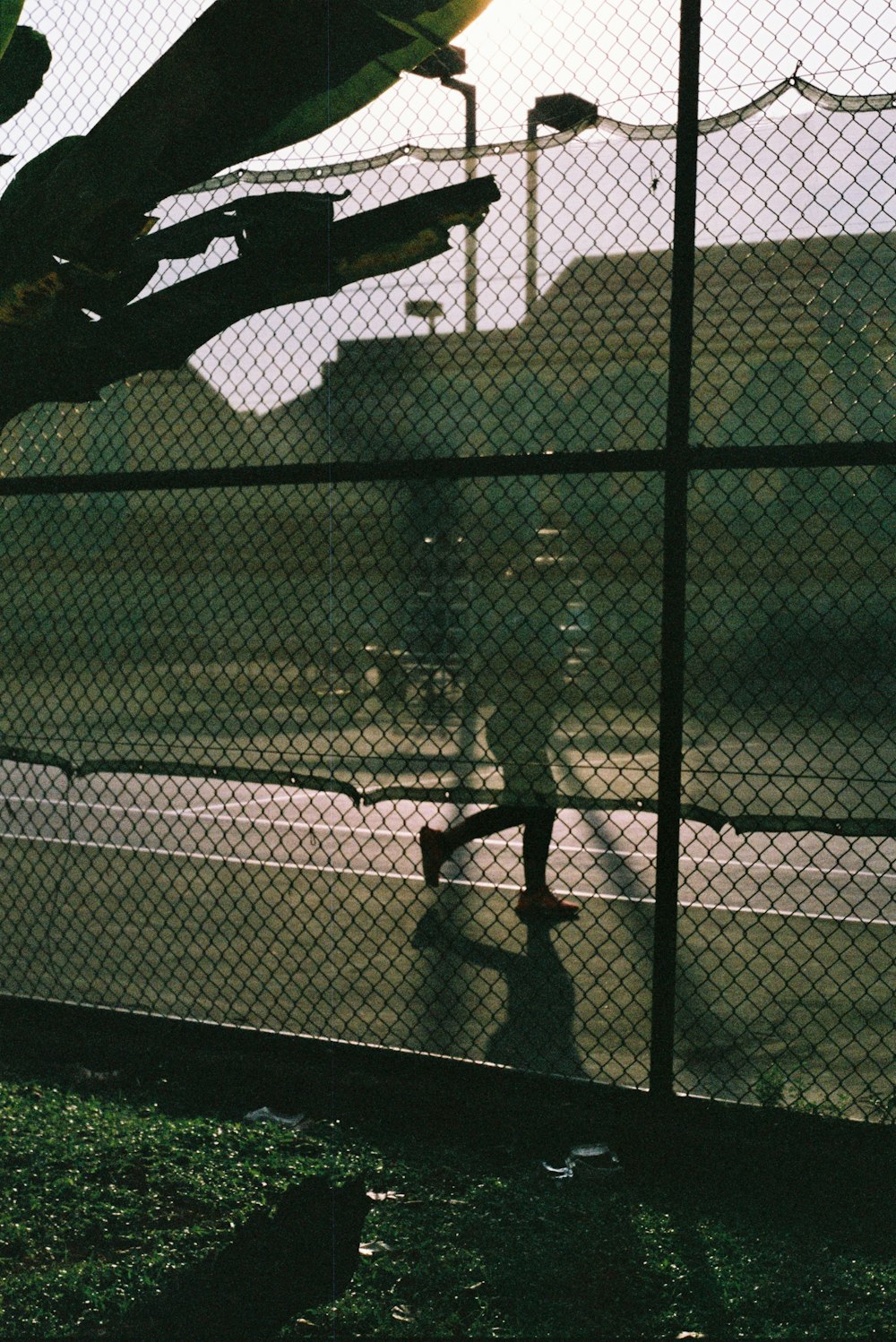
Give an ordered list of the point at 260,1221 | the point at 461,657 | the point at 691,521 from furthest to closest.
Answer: the point at 461,657 < the point at 691,521 < the point at 260,1221

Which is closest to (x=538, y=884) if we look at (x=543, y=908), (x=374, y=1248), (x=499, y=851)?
(x=543, y=908)

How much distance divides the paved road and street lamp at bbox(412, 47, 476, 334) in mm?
2765

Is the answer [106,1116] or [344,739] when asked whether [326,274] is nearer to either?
[106,1116]

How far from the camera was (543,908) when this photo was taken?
657 centimetres

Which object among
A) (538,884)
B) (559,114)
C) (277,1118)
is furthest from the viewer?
(538,884)

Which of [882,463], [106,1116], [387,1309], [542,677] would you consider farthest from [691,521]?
[387,1309]

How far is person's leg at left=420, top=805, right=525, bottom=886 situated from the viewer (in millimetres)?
6312

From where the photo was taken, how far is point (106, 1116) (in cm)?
399

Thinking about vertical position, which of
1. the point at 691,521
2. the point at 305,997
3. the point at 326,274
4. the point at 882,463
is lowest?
the point at 305,997

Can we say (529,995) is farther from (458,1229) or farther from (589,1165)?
(458,1229)

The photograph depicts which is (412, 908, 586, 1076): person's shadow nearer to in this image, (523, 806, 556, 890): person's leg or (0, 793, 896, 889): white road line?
(523, 806, 556, 890): person's leg

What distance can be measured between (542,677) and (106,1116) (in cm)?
561

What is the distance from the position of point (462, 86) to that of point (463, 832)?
3547mm

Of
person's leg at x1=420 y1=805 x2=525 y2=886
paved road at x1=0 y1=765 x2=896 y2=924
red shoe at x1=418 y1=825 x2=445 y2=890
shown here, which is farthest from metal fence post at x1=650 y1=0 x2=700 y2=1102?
paved road at x1=0 y1=765 x2=896 y2=924
